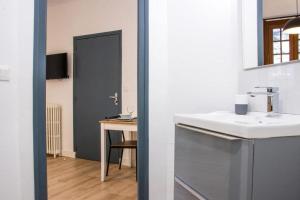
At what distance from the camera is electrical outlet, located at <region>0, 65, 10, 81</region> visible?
4.91ft

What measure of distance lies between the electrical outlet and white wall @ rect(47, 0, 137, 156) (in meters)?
2.26

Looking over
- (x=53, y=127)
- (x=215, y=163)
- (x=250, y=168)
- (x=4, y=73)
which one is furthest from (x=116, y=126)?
(x=250, y=168)

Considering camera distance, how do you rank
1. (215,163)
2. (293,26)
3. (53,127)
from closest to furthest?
1. (215,163)
2. (293,26)
3. (53,127)

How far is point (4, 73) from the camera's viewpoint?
1511mm

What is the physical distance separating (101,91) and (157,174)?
2327mm

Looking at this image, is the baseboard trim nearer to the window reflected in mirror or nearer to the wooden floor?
the wooden floor

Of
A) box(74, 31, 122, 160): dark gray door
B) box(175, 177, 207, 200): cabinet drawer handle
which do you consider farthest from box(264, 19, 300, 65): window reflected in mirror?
box(74, 31, 122, 160): dark gray door

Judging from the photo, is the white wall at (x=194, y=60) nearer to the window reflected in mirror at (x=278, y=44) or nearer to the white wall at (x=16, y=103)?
the window reflected in mirror at (x=278, y=44)

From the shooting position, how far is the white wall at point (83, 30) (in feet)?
12.3

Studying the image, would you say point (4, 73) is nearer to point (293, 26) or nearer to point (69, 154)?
point (293, 26)

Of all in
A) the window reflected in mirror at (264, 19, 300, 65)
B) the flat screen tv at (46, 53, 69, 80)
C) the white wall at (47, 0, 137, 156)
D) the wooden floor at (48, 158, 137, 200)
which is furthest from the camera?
the flat screen tv at (46, 53, 69, 80)

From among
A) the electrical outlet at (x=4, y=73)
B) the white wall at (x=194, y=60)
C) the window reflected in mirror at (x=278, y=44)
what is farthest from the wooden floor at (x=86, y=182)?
the window reflected in mirror at (x=278, y=44)

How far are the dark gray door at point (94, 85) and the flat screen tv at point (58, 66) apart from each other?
7.5 inches

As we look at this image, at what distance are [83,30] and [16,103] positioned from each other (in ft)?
9.28
